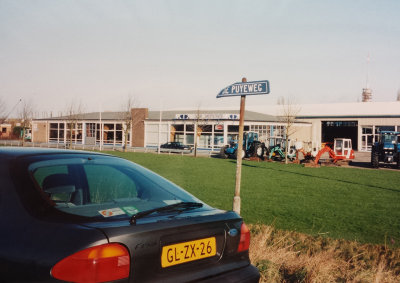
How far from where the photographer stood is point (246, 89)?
593cm

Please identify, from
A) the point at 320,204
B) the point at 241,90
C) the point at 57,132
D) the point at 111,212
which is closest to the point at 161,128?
the point at 57,132

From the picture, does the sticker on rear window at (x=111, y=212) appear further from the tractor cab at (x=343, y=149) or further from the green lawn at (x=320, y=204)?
the tractor cab at (x=343, y=149)

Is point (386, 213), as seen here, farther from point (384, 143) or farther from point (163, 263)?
point (384, 143)

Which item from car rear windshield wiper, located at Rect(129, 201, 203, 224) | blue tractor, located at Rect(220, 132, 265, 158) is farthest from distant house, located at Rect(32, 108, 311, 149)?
car rear windshield wiper, located at Rect(129, 201, 203, 224)

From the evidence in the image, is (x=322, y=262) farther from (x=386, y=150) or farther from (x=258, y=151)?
(x=258, y=151)

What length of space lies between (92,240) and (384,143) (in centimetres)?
2840

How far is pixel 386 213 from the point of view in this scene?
1002 centimetres

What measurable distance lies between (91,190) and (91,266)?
1.46 meters

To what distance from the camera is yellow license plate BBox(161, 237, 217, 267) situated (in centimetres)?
226

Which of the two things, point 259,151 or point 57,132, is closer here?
point 259,151

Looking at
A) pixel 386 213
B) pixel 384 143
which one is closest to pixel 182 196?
pixel 386 213

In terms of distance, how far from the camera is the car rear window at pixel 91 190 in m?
2.50

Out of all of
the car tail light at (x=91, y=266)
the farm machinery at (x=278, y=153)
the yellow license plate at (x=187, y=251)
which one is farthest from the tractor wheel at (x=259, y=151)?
the car tail light at (x=91, y=266)

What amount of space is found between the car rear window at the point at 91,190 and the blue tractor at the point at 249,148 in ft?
91.3
